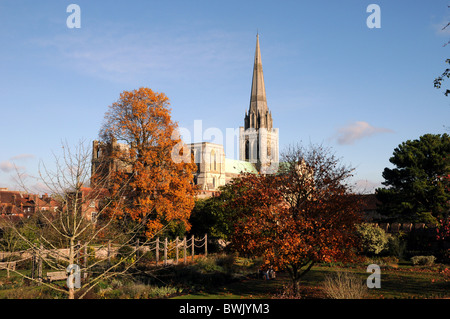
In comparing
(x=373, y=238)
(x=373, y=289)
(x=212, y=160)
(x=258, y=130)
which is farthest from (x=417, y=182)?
(x=258, y=130)

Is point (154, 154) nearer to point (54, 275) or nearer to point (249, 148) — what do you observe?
point (54, 275)

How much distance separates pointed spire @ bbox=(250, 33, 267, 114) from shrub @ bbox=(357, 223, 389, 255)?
103m

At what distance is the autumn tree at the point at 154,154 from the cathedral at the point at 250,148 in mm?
80904

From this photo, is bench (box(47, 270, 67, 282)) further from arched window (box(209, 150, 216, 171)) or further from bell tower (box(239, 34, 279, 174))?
bell tower (box(239, 34, 279, 174))

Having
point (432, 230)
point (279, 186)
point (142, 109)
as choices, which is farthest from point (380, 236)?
point (142, 109)

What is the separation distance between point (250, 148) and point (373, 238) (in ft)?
358

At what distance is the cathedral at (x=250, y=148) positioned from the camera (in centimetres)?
11600

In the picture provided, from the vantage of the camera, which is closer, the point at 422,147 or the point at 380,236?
the point at 380,236

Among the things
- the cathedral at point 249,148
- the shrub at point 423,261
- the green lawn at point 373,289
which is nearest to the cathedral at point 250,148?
the cathedral at point 249,148

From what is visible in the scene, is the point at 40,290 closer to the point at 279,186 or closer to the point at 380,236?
the point at 279,186
